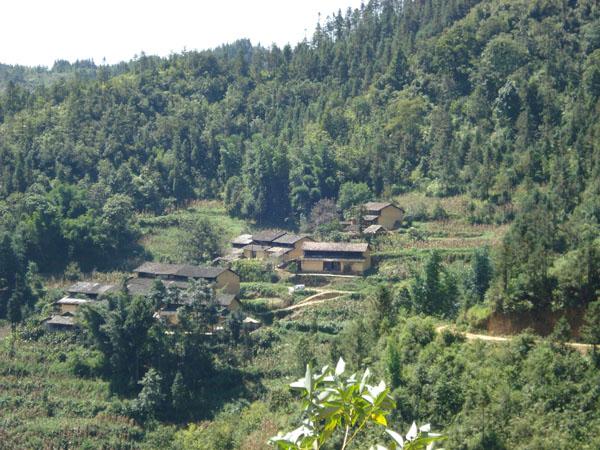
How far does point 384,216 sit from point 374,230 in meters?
1.53

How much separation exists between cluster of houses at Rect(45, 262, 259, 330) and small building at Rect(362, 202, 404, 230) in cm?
723

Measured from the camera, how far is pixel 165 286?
28.8m

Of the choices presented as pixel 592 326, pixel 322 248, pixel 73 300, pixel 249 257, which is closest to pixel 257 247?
pixel 249 257

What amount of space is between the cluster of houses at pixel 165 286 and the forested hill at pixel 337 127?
4.36m

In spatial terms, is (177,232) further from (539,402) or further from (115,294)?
(539,402)

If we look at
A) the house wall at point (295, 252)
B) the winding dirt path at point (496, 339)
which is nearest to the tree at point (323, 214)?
the house wall at point (295, 252)

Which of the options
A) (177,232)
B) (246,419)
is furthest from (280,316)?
(177,232)

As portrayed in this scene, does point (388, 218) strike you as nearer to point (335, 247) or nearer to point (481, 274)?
point (335, 247)

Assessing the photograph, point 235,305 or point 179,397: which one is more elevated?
point 235,305

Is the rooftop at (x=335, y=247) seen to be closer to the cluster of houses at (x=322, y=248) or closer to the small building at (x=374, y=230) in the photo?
the cluster of houses at (x=322, y=248)

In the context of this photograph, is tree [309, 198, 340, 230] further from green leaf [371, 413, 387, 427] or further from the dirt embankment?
green leaf [371, 413, 387, 427]

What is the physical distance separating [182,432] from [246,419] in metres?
1.85

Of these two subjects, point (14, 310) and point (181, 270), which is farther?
point (181, 270)

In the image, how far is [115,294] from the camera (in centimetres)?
2769
